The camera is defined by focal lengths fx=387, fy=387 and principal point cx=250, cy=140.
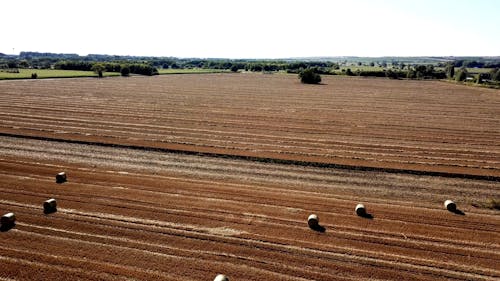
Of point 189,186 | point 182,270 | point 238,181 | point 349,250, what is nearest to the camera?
point 182,270

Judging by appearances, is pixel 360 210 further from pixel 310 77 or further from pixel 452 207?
pixel 310 77

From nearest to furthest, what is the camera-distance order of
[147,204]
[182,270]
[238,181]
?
[182,270] < [147,204] < [238,181]

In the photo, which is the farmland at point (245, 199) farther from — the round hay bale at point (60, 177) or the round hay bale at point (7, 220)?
the round hay bale at point (60, 177)

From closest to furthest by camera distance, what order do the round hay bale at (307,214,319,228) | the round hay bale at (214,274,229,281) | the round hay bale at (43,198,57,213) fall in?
the round hay bale at (214,274,229,281)
the round hay bale at (307,214,319,228)
the round hay bale at (43,198,57,213)

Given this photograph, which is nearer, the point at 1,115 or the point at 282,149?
the point at 282,149

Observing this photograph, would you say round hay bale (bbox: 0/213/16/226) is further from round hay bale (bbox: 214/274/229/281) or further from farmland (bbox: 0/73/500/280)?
round hay bale (bbox: 214/274/229/281)

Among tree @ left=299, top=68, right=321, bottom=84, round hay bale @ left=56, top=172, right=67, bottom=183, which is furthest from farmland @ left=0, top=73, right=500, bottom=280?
tree @ left=299, top=68, right=321, bottom=84

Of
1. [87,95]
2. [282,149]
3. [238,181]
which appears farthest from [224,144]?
[87,95]

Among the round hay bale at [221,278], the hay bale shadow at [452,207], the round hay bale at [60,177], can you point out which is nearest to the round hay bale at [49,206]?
the round hay bale at [60,177]

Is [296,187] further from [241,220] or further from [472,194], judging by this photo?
[472,194]
